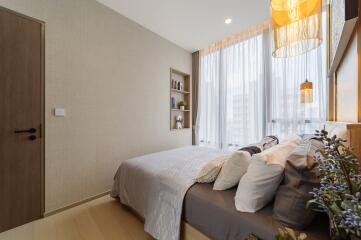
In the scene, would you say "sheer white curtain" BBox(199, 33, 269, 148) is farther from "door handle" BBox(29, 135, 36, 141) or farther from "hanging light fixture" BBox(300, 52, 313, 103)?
"door handle" BBox(29, 135, 36, 141)

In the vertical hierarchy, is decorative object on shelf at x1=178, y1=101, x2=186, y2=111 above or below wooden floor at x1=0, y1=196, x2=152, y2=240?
above

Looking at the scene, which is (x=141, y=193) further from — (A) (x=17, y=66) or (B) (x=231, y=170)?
(A) (x=17, y=66)

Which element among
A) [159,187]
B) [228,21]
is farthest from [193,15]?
[159,187]

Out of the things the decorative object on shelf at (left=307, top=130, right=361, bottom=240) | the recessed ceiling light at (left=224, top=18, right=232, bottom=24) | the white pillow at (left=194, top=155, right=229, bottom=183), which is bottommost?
the white pillow at (left=194, top=155, right=229, bottom=183)

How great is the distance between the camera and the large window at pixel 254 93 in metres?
2.70

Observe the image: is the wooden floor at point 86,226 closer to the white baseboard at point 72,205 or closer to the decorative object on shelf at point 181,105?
the white baseboard at point 72,205

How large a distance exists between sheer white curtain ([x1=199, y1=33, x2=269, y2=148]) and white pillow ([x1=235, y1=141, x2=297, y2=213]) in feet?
7.53

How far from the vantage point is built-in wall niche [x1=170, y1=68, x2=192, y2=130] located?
390 cm

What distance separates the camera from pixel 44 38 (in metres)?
1.99

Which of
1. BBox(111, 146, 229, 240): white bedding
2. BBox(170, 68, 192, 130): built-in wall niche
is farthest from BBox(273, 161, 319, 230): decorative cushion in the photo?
BBox(170, 68, 192, 130): built-in wall niche

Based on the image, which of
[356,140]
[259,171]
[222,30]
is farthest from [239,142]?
[356,140]

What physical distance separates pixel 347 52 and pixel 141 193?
6.75ft

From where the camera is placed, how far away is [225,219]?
1.11 m

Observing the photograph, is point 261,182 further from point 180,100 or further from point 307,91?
point 180,100
